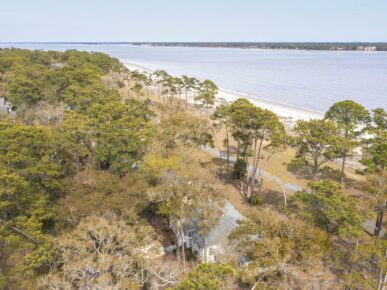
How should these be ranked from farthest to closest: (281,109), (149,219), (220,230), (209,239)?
(281,109)
(149,219)
(220,230)
(209,239)

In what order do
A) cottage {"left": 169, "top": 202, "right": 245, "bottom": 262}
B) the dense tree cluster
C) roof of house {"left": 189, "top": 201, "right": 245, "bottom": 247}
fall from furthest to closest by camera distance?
1. roof of house {"left": 189, "top": 201, "right": 245, "bottom": 247}
2. cottage {"left": 169, "top": 202, "right": 245, "bottom": 262}
3. the dense tree cluster

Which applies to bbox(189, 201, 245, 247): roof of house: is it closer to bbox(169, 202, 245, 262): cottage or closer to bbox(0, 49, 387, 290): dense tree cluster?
bbox(169, 202, 245, 262): cottage

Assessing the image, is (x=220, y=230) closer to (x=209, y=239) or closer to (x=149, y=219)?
(x=209, y=239)

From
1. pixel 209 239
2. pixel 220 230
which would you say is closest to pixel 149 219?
pixel 209 239

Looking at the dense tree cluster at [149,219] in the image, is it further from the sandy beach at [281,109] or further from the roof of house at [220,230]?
the sandy beach at [281,109]

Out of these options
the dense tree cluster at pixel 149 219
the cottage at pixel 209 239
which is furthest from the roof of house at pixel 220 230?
the dense tree cluster at pixel 149 219

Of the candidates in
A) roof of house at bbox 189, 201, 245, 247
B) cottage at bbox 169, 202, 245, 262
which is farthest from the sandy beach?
cottage at bbox 169, 202, 245, 262

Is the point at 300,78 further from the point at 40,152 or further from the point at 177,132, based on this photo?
the point at 40,152

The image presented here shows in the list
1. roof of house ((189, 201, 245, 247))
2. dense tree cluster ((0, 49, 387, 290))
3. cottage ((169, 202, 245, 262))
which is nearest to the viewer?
dense tree cluster ((0, 49, 387, 290))
